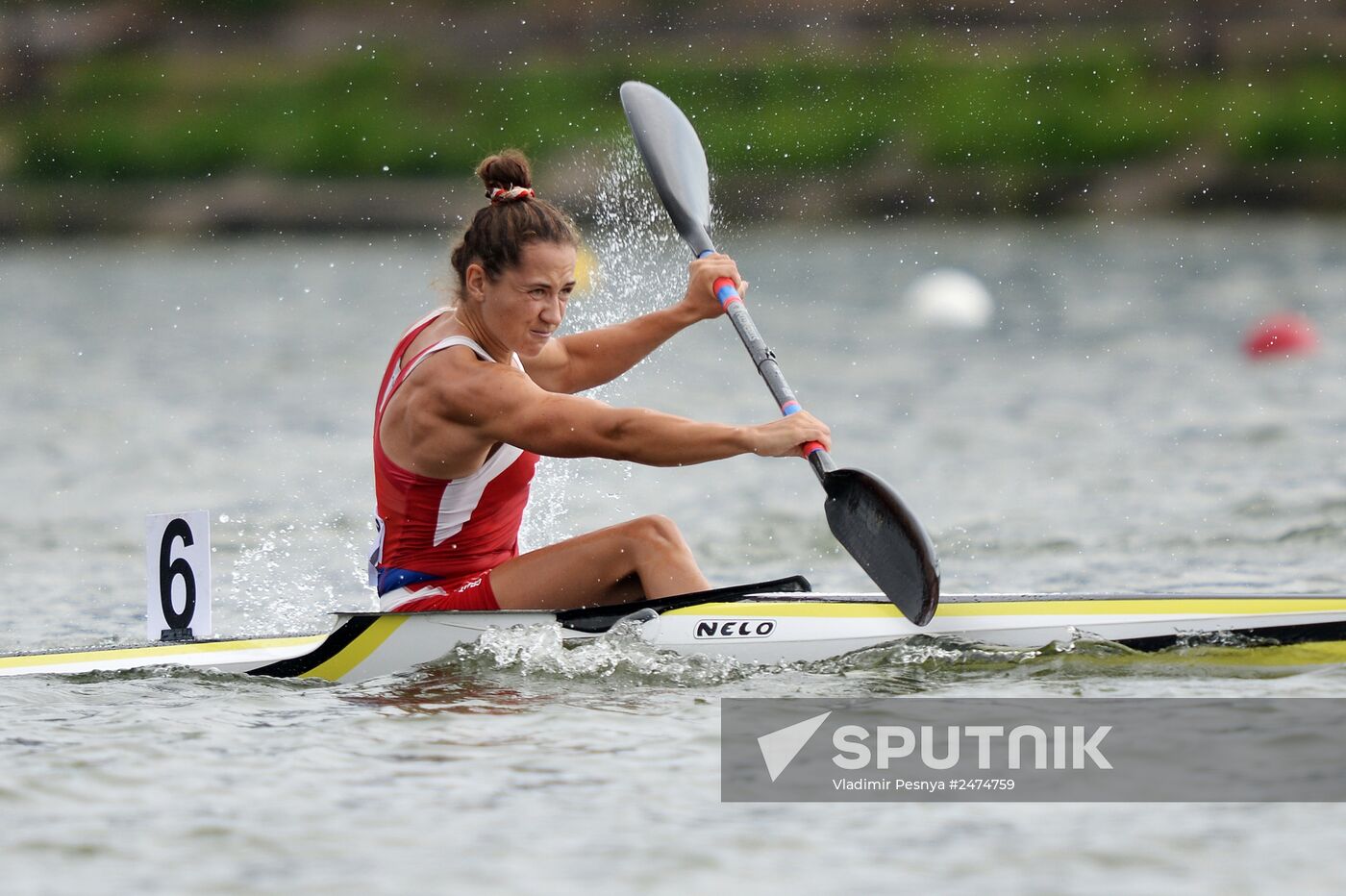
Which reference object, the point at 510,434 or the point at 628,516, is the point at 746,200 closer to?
the point at 628,516

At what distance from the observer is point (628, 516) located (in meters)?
9.34

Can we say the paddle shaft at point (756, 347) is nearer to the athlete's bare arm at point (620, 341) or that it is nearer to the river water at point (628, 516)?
the athlete's bare arm at point (620, 341)

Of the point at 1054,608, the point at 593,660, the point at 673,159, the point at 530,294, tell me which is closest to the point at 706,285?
the point at 530,294

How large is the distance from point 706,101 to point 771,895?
93.5 ft

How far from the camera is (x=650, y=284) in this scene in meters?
14.7

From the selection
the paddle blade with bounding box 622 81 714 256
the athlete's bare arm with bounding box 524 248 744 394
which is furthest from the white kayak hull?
the paddle blade with bounding box 622 81 714 256

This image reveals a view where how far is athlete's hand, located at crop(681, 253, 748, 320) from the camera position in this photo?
5.70 m

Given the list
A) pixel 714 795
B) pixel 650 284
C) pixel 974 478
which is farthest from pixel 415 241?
pixel 714 795

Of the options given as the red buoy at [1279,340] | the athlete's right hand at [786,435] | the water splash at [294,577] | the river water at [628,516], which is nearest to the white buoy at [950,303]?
the river water at [628,516]

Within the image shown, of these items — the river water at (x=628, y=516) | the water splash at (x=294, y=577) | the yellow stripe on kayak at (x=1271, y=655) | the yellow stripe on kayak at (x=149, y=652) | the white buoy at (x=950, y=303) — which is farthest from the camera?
the white buoy at (x=950, y=303)

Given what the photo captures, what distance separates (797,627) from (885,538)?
1.23 feet

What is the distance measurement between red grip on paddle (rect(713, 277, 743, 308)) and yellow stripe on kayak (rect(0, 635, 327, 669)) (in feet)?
5.43

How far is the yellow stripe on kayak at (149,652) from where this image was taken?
5.57 meters

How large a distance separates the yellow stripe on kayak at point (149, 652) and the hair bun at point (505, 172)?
1529 millimetres
